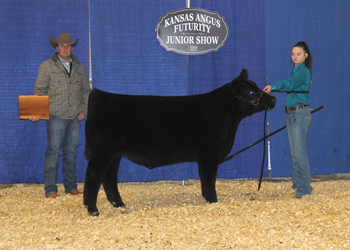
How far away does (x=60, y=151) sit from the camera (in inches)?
172

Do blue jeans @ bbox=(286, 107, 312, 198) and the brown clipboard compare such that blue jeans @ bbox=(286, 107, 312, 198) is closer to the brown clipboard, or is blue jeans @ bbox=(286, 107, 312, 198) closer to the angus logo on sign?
the angus logo on sign

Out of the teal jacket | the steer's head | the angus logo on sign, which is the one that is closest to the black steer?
the steer's head

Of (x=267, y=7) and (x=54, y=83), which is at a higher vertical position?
(x=267, y=7)

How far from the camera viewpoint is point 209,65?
4887mm

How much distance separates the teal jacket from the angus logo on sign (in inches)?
52.3

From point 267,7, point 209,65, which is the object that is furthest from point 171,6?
point 267,7

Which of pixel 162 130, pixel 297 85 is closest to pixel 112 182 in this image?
pixel 162 130

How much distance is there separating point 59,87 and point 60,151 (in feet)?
2.72

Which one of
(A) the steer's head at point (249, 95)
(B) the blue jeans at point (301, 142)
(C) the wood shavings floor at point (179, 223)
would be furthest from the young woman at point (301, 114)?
(A) the steer's head at point (249, 95)

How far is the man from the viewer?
4258 millimetres

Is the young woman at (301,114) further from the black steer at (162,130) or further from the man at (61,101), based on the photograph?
the man at (61,101)

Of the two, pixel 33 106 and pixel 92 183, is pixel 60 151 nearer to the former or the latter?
pixel 33 106

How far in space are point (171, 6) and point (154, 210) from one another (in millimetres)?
2924

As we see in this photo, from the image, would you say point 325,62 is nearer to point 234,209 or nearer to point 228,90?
point 228,90
